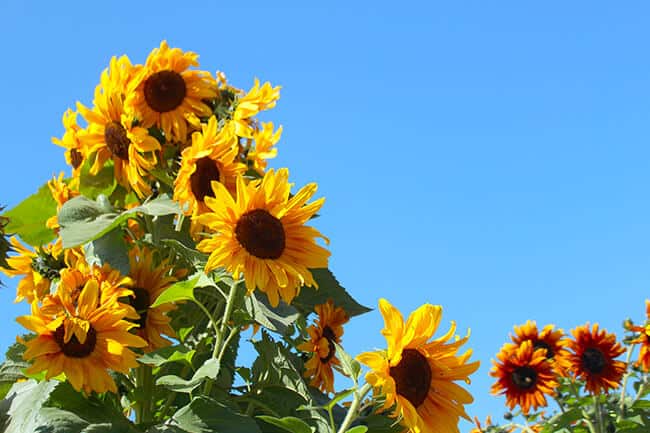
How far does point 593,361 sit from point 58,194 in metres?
3.17

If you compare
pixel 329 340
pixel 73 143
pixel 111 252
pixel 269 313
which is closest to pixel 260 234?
pixel 269 313

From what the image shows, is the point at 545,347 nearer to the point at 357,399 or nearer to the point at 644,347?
the point at 644,347

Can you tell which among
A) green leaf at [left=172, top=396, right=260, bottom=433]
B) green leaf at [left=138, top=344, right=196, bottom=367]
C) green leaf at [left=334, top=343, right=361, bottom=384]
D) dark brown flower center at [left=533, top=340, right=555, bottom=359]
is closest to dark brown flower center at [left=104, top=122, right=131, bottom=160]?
green leaf at [left=138, top=344, right=196, bottom=367]

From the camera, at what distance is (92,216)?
2.62 m

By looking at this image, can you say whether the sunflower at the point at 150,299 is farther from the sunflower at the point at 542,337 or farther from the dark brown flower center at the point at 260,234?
the sunflower at the point at 542,337

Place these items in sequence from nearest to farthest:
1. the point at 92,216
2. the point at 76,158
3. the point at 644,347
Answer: the point at 92,216 → the point at 76,158 → the point at 644,347

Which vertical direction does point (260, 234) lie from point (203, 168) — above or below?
below

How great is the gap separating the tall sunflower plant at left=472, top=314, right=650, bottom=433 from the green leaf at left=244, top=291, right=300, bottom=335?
8.87 ft

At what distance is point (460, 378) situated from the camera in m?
2.00

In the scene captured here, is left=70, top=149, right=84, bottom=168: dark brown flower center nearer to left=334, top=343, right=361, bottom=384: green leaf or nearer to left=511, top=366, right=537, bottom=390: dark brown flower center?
left=334, top=343, right=361, bottom=384: green leaf

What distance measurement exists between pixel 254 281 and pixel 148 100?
103cm

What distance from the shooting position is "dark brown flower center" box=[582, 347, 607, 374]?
473 cm

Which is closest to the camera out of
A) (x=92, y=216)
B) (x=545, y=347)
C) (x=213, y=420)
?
(x=213, y=420)

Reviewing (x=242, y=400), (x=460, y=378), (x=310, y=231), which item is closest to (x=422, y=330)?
(x=460, y=378)
